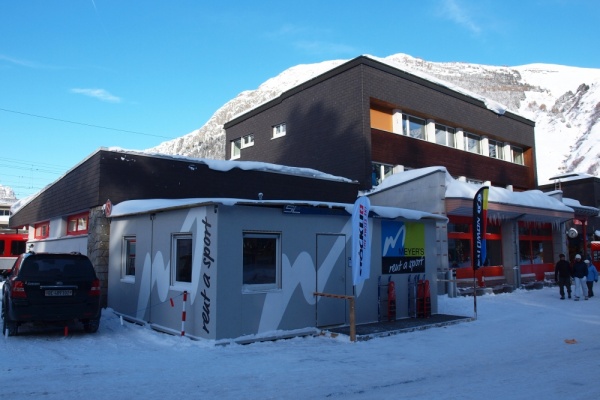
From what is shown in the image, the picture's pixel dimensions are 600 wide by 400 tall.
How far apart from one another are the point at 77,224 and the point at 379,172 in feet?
44.5

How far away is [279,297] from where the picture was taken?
1088 centimetres

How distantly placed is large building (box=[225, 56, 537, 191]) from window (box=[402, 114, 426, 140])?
0.17ft

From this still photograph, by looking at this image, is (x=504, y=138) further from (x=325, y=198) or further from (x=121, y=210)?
(x=121, y=210)

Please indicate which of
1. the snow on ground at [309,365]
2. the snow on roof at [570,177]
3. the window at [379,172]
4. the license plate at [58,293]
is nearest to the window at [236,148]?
the window at [379,172]

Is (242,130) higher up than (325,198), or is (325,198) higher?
(242,130)

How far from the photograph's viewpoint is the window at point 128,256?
44.9 ft

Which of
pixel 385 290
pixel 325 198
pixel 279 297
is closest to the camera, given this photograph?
pixel 279 297

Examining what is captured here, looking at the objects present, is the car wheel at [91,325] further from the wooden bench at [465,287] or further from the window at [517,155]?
the window at [517,155]

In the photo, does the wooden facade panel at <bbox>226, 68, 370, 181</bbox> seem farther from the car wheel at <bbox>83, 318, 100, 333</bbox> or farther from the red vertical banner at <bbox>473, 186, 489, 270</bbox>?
the car wheel at <bbox>83, 318, 100, 333</bbox>

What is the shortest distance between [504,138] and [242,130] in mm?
16697

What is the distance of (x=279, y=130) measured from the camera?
2942cm

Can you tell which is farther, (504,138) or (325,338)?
(504,138)

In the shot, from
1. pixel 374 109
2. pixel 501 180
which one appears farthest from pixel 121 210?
pixel 501 180

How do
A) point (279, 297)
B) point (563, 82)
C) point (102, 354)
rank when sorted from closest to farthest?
point (102, 354) → point (279, 297) → point (563, 82)
